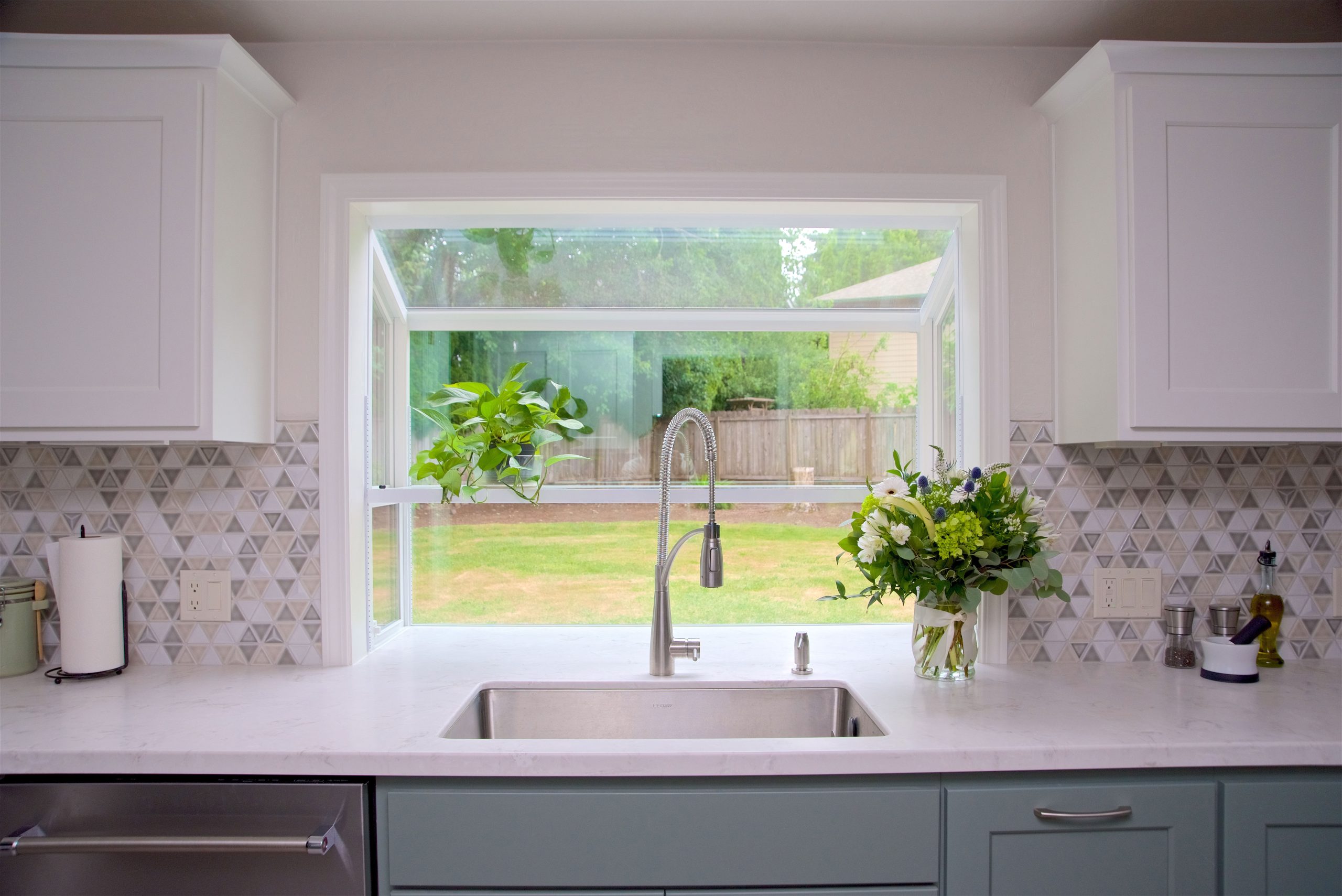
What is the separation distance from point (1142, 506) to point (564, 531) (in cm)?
142

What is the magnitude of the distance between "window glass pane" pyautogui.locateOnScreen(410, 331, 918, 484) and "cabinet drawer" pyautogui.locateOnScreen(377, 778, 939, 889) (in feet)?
3.04

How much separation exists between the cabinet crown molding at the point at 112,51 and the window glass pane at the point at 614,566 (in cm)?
113

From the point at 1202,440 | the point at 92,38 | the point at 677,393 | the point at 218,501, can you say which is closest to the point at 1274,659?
the point at 1202,440

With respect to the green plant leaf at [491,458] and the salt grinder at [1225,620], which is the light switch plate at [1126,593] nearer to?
the salt grinder at [1225,620]

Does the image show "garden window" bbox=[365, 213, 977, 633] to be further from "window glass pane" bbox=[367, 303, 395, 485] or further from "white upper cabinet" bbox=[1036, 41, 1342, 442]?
"white upper cabinet" bbox=[1036, 41, 1342, 442]

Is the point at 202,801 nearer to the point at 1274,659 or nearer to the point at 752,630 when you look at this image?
the point at 752,630

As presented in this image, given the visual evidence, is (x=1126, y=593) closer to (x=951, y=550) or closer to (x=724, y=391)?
(x=951, y=550)

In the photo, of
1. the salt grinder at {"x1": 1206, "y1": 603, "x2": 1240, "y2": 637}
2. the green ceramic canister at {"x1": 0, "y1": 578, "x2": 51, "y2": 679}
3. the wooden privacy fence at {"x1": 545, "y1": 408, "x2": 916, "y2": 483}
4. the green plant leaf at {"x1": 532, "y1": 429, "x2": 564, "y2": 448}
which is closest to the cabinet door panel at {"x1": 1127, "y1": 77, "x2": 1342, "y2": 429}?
the salt grinder at {"x1": 1206, "y1": 603, "x2": 1240, "y2": 637}

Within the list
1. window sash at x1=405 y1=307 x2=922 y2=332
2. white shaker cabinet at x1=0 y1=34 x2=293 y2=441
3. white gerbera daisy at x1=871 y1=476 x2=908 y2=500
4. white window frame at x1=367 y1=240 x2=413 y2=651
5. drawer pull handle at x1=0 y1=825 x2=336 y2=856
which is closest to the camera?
drawer pull handle at x1=0 y1=825 x2=336 y2=856

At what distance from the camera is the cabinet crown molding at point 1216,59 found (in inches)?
60.7

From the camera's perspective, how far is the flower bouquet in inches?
61.9

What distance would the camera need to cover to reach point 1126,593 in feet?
5.97

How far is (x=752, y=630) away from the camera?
81.7 inches

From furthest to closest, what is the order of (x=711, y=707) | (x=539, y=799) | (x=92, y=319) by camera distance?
(x=711, y=707), (x=92, y=319), (x=539, y=799)
